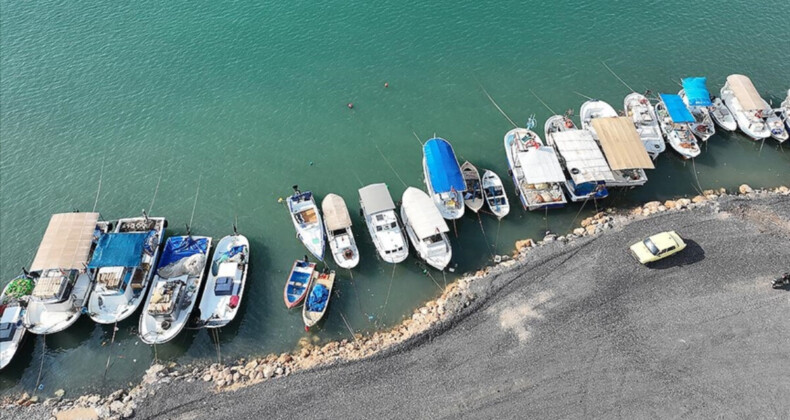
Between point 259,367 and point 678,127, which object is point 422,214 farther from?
point 678,127

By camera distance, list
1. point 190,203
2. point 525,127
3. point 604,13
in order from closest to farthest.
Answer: point 190,203
point 525,127
point 604,13

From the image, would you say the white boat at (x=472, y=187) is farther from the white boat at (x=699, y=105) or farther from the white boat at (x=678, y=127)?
the white boat at (x=699, y=105)

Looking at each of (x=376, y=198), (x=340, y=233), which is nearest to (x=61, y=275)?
(x=340, y=233)

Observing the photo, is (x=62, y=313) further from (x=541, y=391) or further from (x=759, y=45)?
(x=759, y=45)

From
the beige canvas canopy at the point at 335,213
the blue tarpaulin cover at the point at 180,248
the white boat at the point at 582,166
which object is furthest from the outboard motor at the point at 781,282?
the blue tarpaulin cover at the point at 180,248

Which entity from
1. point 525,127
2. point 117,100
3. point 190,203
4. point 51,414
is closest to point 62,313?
point 51,414

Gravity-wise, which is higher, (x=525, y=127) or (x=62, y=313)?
(x=525, y=127)

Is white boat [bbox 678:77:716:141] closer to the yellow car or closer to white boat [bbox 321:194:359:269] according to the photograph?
the yellow car

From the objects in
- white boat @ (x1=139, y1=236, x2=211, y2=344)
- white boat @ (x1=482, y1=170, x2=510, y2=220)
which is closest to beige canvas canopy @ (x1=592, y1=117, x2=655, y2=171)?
white boat @ (x1=482, y1=170, x2=510, y2=220)
